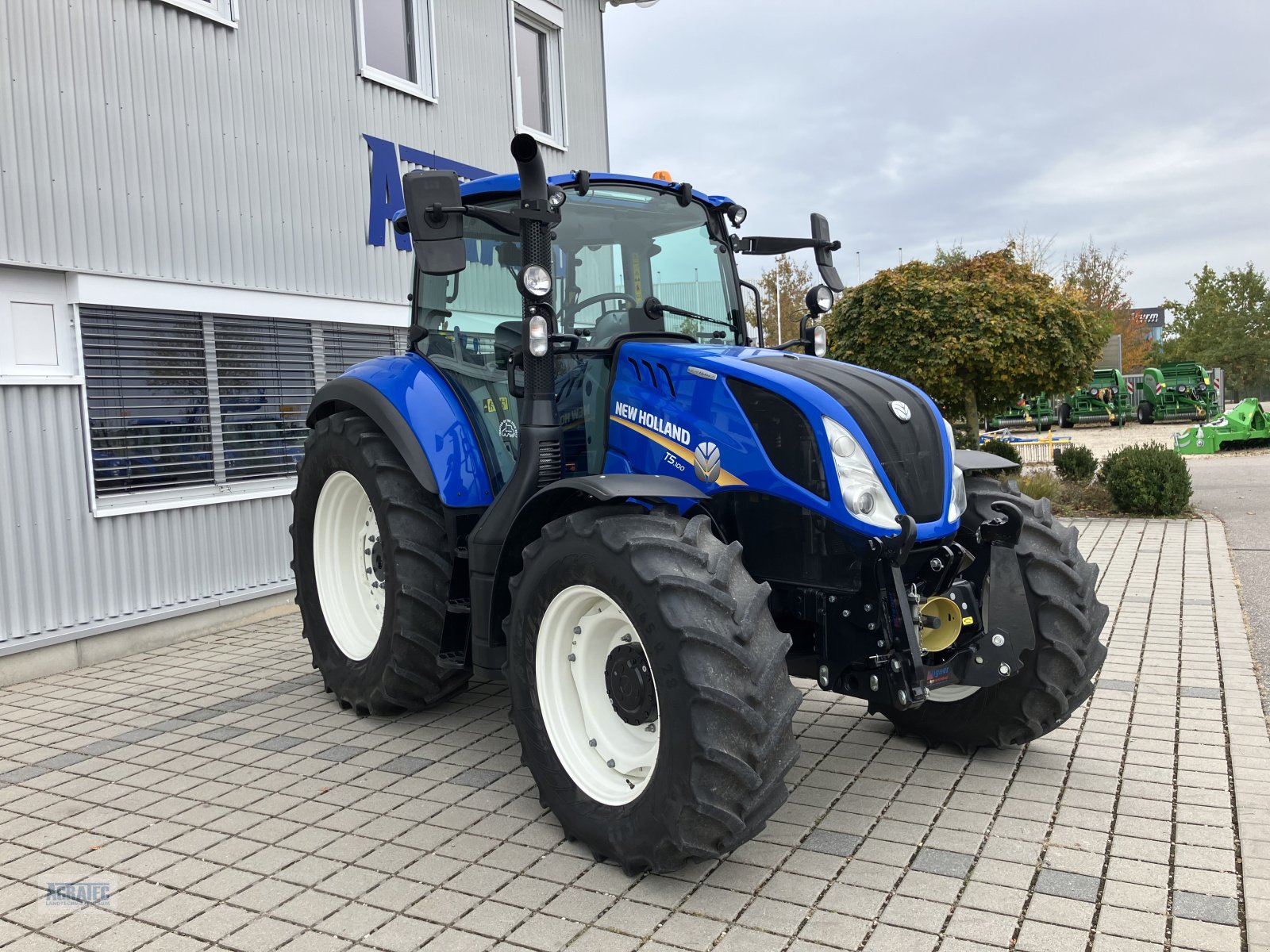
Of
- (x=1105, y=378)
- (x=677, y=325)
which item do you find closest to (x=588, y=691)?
(x=677, y=325)

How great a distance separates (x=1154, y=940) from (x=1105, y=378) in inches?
1233

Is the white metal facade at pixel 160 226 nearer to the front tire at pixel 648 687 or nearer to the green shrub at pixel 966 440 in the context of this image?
the front tire at pixel 648 687

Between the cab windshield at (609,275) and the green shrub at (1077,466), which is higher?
the cab windshield at (609,275)

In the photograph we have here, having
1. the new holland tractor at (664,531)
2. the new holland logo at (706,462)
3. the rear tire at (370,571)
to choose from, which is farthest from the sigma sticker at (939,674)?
the rear tire at (370,571)

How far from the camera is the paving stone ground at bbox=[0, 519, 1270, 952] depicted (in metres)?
2.87

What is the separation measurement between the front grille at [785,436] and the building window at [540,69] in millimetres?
7620

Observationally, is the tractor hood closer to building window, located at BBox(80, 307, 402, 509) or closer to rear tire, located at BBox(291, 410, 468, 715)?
rear tire, located at BBox(291, 410, 468, 715)

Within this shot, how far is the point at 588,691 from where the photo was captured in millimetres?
3498

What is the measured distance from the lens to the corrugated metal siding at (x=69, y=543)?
5.79 meters

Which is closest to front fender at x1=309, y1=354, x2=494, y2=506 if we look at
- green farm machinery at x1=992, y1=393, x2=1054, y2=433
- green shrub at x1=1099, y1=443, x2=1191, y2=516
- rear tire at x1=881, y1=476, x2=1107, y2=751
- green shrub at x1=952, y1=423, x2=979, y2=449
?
rear tire at x1=881, y1=476, x2=1107, y2=751

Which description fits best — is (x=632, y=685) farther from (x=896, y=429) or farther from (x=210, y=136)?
(x=210, y=136)

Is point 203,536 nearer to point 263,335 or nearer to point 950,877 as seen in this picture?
point 263,335

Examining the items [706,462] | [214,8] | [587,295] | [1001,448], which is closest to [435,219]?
[587,295]

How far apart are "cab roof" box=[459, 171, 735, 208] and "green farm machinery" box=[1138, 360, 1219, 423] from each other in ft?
96.3
